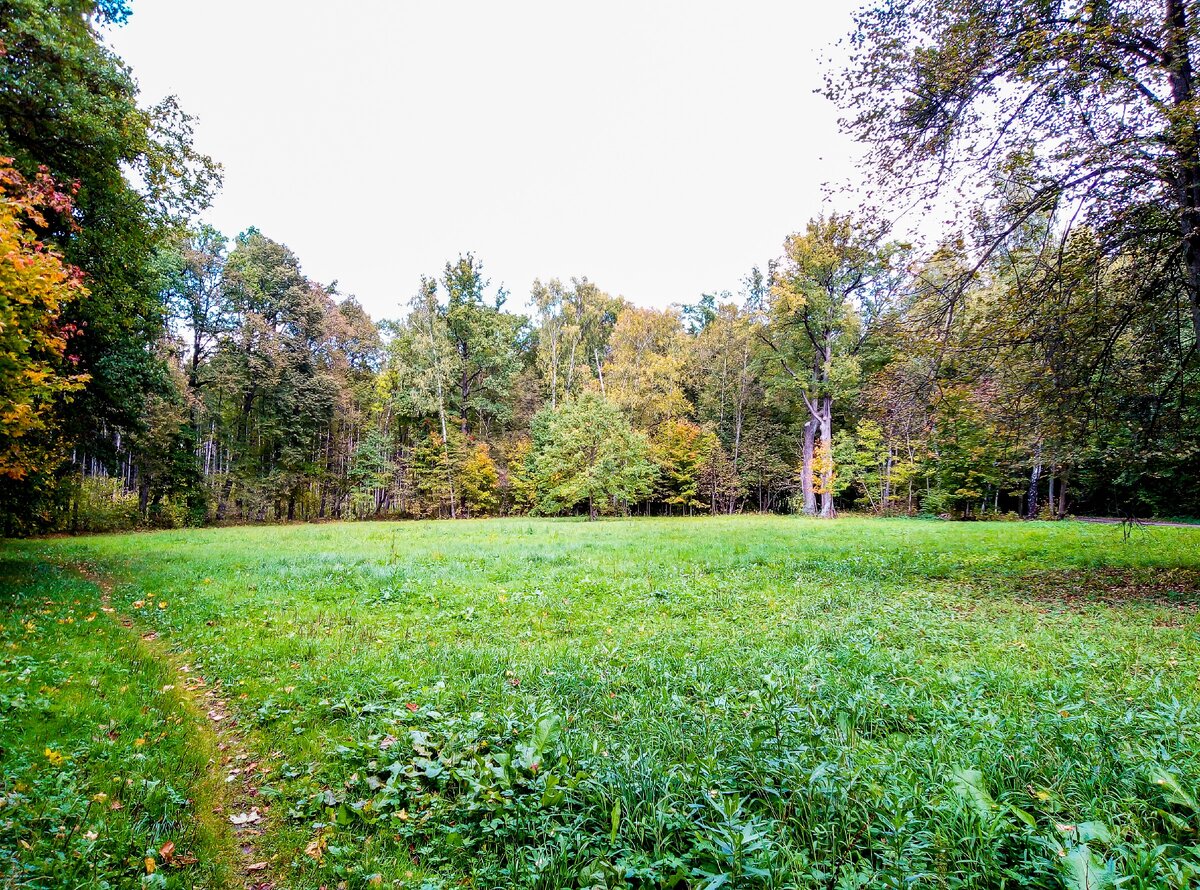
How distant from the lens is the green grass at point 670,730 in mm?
2492

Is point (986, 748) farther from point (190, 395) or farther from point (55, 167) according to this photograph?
point (190, 395)

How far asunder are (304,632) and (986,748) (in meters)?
7.93

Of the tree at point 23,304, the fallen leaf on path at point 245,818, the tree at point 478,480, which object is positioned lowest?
the fallen leaf on path at point 245,818

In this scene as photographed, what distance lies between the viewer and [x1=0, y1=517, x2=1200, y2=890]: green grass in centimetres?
249

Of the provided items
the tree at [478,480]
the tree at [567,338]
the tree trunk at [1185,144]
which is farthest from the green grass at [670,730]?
the tree at [567,338]

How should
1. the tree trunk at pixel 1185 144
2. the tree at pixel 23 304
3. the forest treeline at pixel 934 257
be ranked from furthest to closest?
the forest treeline at pixel 934 257
the tree at pixel 23 304
the tree trunk at pixel 1185 144

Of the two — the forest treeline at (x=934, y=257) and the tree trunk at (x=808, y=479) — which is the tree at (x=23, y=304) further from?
the tree trunk at (x=808, y=479)

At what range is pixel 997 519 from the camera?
26906 millimetres

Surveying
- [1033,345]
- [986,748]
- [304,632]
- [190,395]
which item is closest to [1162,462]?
[1033,345]

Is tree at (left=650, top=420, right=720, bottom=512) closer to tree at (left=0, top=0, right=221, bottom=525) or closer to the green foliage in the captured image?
tree at (left=0, top=0, right=221, bottom=525)

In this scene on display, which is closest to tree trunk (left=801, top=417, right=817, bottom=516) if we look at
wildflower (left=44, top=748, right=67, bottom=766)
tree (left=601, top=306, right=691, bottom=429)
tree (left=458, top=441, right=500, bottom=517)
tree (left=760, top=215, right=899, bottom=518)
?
tree (left=760, top=215, right=899, bottom=518)

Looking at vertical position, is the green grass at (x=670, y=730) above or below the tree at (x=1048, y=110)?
below

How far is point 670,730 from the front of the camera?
368 cm

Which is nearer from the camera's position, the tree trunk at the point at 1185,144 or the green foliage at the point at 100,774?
the green foliage at the point at 100,774
